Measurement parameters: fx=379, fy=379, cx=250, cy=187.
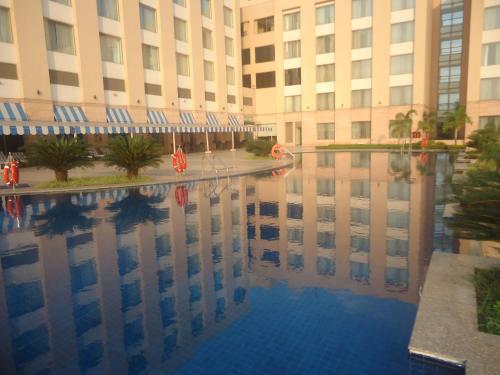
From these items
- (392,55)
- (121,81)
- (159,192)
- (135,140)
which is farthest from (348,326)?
(392,55)

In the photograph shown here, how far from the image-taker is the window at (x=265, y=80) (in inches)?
2329

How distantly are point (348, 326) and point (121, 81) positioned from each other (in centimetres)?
3655

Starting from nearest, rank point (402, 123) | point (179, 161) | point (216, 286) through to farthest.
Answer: point (216, 286)
point (179, 161)
point (402, 123)

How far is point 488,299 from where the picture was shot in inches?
223

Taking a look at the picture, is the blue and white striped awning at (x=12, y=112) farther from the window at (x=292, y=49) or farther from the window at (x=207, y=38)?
the window at (x=292, y=49)

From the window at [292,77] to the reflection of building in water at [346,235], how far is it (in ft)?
131

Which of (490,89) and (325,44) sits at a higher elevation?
(325,44)

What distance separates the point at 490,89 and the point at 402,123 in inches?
428

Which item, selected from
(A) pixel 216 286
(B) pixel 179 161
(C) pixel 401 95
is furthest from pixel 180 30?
(A) pixel 216 286

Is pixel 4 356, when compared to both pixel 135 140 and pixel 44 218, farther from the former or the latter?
pixel 135 140

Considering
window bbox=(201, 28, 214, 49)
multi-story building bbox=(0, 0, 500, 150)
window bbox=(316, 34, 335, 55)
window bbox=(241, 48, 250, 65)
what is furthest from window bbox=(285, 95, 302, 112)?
window bbox=(201, 28, 214, 49)

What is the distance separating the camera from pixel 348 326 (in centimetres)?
571

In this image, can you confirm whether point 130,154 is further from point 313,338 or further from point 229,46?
point 229,46

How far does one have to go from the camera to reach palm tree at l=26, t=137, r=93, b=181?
19.0m
